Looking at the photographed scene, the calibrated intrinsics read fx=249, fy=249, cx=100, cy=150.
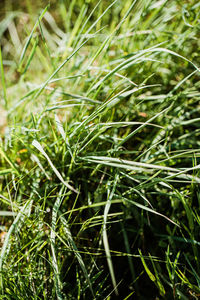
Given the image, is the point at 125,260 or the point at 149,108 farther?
the point at 149,108

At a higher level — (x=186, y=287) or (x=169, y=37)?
(x=169, y=37)

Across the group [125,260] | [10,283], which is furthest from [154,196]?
[10,283]

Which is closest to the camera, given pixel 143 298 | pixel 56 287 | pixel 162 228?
pixel 56 287

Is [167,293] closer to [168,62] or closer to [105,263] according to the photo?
[105,263]

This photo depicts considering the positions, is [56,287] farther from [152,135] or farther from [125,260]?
[152,135]

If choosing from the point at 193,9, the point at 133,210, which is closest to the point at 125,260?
the point at 133,210

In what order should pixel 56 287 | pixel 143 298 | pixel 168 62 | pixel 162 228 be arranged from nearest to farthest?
pixel 56 287
pixel 143 298
pixel 162 228
pixel 168 62

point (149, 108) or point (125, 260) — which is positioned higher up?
point (149, 108)

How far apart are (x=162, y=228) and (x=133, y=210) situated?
136mm

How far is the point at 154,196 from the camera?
38.7 inches

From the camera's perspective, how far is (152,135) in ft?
3.64

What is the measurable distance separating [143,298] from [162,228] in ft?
0.80

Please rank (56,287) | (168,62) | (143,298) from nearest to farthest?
(56,287), (143,298), (168,62)

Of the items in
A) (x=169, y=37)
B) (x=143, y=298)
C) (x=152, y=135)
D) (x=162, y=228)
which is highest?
(x=169, y=37)
